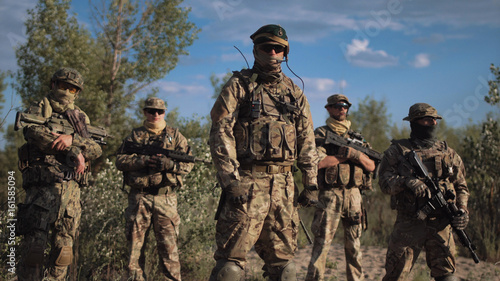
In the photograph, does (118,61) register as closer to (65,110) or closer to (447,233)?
(65,110)

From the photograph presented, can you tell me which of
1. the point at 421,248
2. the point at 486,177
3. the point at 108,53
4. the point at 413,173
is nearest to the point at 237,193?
the point at 413,173

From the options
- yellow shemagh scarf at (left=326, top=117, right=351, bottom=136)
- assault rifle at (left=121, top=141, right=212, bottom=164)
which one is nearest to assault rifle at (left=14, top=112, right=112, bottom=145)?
assault rifle at (left=121, top=141, right=212, bottom=164)

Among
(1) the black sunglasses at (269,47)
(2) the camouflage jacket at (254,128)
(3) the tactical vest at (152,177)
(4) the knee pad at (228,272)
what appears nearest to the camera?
(4) the knee pad at (228,272)

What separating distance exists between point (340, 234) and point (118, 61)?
29.4 feet

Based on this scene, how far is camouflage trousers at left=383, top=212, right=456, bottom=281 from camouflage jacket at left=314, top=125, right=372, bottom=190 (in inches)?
40.1

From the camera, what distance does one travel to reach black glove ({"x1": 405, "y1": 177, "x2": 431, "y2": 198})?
4.30 metres

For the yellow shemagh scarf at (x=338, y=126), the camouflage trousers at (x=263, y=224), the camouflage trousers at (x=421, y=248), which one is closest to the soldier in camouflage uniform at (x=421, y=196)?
the camouflage trousers at (x=421, y=248)

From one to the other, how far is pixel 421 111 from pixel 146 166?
11.3 ft

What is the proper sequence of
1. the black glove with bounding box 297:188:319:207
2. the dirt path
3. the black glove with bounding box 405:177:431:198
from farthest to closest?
the dirt path < the black glove with bounding box 405:177:431:198 < the black glove with bounding box 297:188:319:207

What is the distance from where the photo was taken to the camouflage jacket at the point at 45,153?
13.7 feet

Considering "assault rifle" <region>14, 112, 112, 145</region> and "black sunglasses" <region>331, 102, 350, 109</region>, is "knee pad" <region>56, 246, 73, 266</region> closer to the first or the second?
"assault rifle" <region>14, 112, 112, 145</region>

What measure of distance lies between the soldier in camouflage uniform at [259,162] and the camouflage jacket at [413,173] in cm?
138

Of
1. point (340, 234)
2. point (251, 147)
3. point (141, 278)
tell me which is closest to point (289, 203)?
point (251, 147)

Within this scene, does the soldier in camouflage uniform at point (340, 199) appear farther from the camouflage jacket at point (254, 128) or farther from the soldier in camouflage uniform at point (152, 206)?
the soldier in camouflage uniform at point (152, 206)
